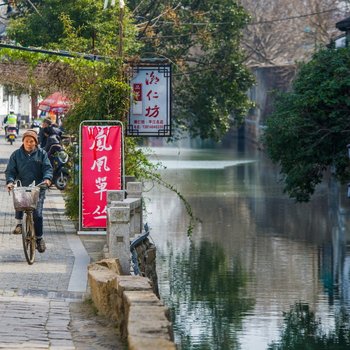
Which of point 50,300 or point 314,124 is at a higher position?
point 314,124

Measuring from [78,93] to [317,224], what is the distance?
55.0 ft

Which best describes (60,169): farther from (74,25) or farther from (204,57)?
(204,57)

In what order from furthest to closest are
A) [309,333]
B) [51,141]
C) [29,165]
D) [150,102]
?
[51,141]
[150,102]
[309,333]
[29,165]

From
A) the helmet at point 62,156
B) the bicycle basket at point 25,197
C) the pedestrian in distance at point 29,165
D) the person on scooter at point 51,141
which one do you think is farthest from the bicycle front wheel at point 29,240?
the person on scooter at point 51,141

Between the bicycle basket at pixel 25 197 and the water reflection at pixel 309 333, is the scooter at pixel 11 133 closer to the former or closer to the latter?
the water reflection at pixel 309 333

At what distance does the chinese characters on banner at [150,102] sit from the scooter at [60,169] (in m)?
7.10

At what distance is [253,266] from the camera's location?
94.6ft

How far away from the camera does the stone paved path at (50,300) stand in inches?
424

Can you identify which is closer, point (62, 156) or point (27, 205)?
point (27, 205)

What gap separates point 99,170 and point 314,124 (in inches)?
659

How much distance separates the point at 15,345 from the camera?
10.3 metres

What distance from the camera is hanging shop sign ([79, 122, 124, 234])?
67.8ft

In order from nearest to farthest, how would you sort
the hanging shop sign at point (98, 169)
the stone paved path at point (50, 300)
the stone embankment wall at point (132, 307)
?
the stone embankment wall at point (132, 307)
the stone paved path at point (50, 300)
the hanging shop sign at point (98, 169)

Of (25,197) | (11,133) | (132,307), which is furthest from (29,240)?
(11,133)
